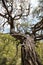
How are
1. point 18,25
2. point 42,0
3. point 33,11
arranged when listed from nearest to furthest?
point 42,0 → point 33,11 → point 18,25

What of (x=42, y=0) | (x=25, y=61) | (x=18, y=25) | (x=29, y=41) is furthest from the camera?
(x=18, y=25)

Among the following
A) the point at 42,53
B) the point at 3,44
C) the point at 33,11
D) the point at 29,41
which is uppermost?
the point at 33,11

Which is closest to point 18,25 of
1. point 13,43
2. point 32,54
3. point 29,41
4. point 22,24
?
point 22,24

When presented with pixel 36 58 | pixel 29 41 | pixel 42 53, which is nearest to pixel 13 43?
pixel 42 53

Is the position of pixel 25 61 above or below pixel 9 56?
above

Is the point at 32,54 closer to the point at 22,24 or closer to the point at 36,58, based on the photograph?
the point at 36,58

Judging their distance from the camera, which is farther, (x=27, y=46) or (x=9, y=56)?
(x=9, y=56)

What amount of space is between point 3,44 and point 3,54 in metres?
0.66

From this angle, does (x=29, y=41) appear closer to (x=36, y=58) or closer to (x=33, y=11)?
(x=36, y=58)

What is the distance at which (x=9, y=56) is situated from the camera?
400 inches

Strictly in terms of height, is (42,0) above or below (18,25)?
above

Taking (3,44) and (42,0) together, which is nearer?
(42,0)

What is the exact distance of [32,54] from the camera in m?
5.75

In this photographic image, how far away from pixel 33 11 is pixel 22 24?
3.86 feet
